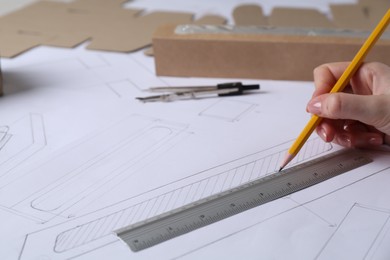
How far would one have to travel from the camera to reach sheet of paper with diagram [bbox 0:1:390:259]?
0.50 m

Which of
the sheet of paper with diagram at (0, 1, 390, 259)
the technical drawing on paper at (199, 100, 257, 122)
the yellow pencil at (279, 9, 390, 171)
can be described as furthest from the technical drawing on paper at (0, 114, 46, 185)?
the yellow pencil at (279, 9, 390, 171)

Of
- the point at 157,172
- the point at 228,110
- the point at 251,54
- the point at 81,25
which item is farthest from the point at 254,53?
the point at 81,25

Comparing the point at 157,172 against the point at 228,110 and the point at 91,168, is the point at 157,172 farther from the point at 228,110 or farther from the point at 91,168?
the point at 228,110

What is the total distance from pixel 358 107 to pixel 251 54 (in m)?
0.32

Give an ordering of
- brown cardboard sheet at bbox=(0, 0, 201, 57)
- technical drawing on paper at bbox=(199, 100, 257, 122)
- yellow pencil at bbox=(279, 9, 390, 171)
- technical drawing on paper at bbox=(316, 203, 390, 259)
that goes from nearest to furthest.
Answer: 1. technical drawing on paper at bbox=(316, 203, 390, 259)
2. yellow pencil at bbox=(279, 9, 390, 171)
3. technical drawing on paper at bbox=(199, 100, 257, 122)
4. brown cardboard sheet at bbox=(0, 0, 201, 57)

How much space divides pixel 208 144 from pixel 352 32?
0.39m

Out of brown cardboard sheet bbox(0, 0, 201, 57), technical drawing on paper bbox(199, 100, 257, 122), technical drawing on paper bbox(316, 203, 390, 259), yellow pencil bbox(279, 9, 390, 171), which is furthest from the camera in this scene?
brown cardboard sheet bbox(0, 0, 201, 57)

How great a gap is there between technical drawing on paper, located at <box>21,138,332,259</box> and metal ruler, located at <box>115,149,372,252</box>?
0.01 metres

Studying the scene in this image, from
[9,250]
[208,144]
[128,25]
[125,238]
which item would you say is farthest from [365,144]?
[128,25]

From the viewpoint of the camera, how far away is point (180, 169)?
2.05 ft

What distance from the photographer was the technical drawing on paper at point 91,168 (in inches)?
22.5

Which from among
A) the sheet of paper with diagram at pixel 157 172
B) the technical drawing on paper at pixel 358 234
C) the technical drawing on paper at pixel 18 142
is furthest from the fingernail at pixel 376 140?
the technical drawing on paper at pixel 18 142

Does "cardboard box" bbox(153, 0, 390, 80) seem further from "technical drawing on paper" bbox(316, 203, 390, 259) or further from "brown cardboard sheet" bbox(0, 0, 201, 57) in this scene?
"technical drawing on paper" bbox(316, 203, 390, 259)

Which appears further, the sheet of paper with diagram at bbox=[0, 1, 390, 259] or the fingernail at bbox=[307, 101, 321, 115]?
the fingernail at bbox=[307, 101, 321, 115]
